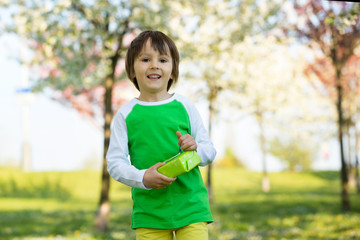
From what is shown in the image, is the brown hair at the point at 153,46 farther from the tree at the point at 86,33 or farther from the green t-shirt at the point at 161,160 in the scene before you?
the tree at the point at 86,33

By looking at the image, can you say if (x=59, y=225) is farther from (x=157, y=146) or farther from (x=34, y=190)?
(x=157, y=146)

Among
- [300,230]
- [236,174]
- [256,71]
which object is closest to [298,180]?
[236,174]

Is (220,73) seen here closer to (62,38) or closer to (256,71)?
(256,71)

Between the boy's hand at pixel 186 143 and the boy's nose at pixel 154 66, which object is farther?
the boy's nose at pixel 154 66

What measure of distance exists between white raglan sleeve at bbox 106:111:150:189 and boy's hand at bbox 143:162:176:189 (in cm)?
5

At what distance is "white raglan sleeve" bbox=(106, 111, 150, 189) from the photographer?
272cm

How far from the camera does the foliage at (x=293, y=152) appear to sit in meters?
32.9

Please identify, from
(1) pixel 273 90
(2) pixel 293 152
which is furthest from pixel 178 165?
(2) pixel 293 152

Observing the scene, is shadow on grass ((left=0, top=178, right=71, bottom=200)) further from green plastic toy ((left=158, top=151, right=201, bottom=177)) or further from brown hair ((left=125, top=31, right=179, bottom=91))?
green plastic toy ((left=158, top=151, right=201, bottom=177))

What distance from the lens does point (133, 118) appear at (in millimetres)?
2914

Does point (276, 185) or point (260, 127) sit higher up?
point (260, 127)

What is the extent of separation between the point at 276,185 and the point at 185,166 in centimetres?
2213

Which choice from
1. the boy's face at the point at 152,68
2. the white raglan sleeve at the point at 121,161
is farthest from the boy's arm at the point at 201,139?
the white raglan sleeve at the point at 121,161

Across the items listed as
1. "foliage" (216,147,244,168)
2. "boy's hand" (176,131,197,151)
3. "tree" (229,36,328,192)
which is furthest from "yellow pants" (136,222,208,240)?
"foliage" (216,147,244,168)
